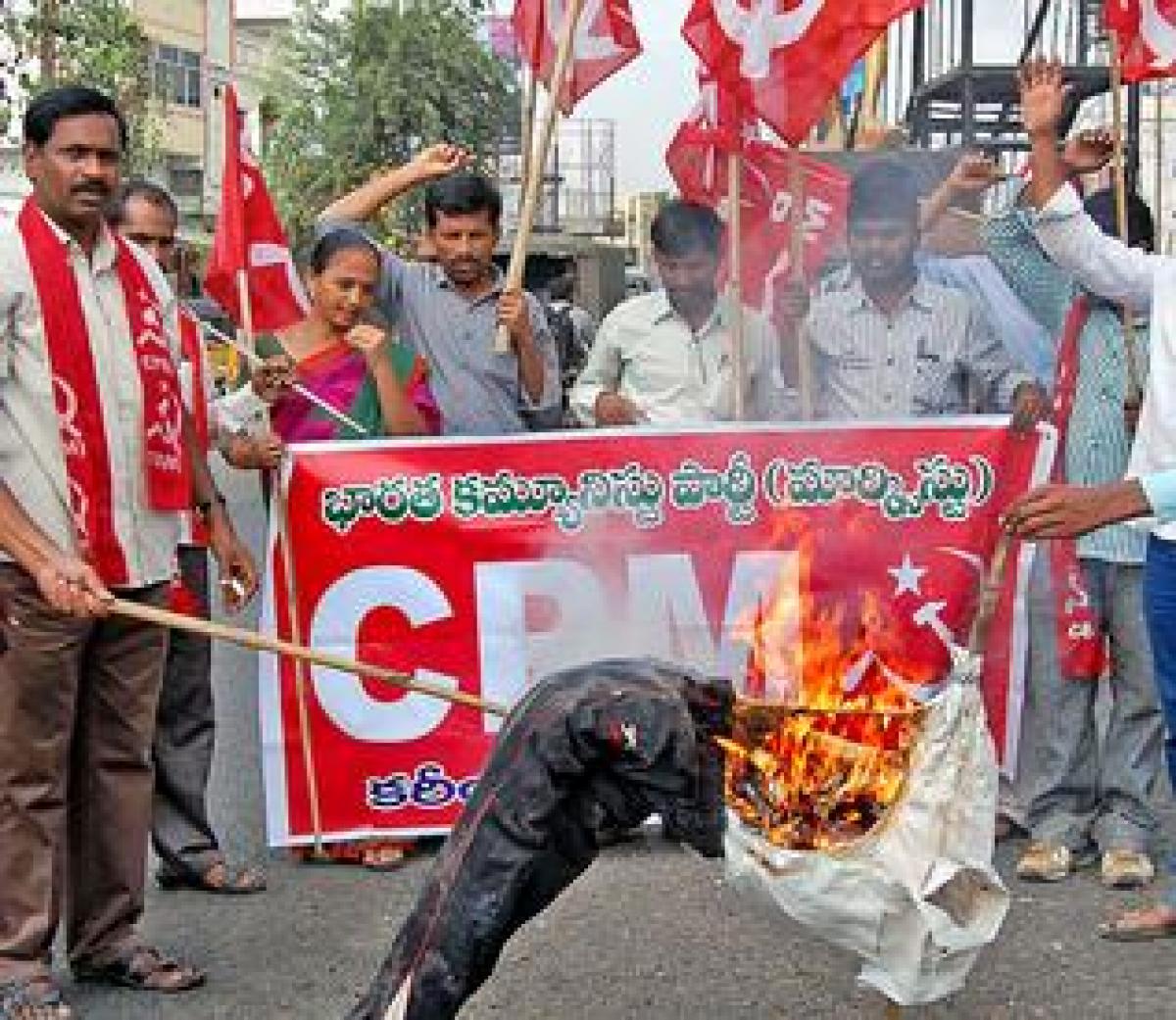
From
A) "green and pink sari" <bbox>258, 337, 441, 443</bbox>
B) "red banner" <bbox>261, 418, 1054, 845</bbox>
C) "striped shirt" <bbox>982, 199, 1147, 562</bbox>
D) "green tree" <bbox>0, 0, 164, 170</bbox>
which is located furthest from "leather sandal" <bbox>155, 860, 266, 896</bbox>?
"green tree" <bbox>0, 0, 164, 170</bbox>

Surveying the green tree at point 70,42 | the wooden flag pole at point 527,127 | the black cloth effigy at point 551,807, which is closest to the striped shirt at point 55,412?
the black cloth effigy at point 551,807

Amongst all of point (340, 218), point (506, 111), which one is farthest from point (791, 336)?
point (506, 111)

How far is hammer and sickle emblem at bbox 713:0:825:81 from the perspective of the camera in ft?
19.1

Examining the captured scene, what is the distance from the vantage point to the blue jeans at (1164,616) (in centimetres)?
439

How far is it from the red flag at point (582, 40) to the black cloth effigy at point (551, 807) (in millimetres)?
3360

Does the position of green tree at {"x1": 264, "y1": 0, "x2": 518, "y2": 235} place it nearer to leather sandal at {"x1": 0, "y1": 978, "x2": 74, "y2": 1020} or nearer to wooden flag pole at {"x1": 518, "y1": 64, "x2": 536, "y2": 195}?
wooden flag pole at {"x1": 518, "y1": 64, "x2": 536, "y2": 195}

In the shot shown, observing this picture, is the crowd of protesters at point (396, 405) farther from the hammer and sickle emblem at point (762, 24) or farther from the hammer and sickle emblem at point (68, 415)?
the hammer and sickle emblem at point (762, 24)

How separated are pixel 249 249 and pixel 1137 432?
2785 mm

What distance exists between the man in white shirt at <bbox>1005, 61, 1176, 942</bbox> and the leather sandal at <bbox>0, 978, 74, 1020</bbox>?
2439 mm

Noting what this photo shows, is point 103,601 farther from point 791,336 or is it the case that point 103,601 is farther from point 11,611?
point 791,336

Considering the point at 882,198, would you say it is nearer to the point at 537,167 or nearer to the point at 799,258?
the point at 799,258

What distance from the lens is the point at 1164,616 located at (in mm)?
4426

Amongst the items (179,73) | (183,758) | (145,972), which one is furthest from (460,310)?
(179,73)

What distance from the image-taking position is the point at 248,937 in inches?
189
